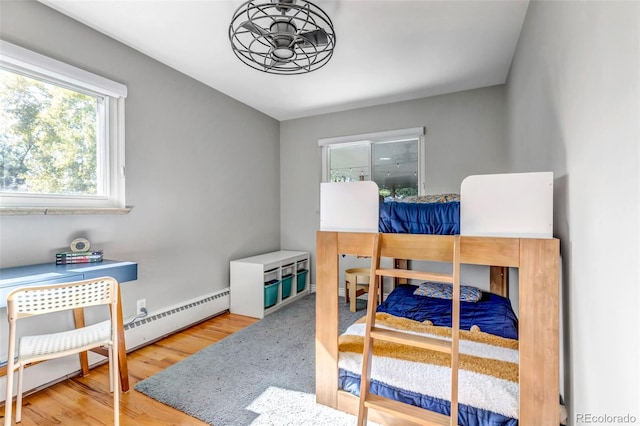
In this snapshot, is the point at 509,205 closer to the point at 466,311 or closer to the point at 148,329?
the point at 466,311

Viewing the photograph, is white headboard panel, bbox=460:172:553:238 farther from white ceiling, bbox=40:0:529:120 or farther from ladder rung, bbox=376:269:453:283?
white ceiling, bbox=40:0:529:120

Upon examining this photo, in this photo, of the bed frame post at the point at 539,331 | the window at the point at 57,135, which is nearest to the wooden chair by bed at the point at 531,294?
the bed frame post at the point at 539,331

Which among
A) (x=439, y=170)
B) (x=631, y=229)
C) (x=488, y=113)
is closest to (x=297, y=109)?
(x=439, y=170)

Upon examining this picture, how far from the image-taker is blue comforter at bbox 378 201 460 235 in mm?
1703

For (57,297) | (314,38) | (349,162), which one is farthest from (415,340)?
(349,162)

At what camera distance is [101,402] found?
1815 millimetres

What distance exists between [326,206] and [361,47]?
1.53 m

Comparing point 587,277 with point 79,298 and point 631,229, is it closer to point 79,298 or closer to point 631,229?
point 631,229

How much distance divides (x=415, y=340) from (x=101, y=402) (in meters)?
1.94

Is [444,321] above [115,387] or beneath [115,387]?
above

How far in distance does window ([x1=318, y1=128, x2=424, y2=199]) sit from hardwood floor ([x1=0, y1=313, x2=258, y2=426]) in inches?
111

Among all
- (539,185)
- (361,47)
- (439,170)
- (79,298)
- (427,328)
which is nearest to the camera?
(539,185)

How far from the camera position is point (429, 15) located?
2.07 m

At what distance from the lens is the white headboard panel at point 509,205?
1.32 meters
